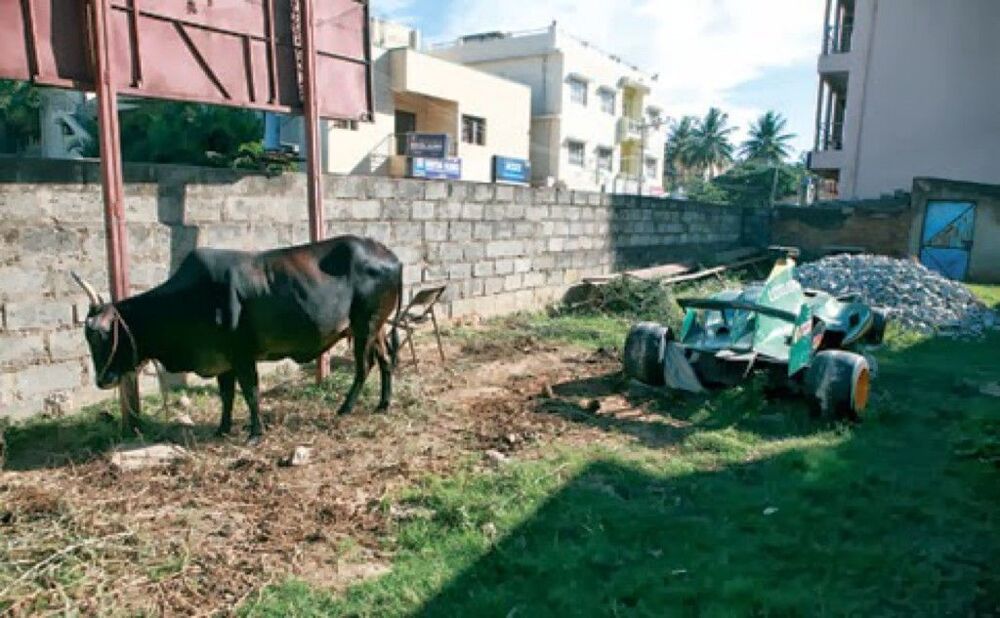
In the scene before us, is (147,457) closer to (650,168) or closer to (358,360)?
(358,360)

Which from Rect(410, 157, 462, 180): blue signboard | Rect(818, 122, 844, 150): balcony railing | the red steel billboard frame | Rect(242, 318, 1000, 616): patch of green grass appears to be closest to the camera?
Rect(242, 318, 1000, 616): patch of green grass

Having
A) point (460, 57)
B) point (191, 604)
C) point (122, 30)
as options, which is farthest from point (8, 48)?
point (460, 57)

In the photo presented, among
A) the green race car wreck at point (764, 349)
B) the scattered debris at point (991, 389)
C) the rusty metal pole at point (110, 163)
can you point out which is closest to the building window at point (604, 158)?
the green race car wreck at point (764, 349)

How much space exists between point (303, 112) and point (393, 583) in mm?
5108

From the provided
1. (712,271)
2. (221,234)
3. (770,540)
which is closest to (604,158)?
(712,271)

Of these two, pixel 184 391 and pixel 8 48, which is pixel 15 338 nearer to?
pixel 184 391

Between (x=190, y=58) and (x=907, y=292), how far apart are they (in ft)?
37.5

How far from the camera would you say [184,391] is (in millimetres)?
6402

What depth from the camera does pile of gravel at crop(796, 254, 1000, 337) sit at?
10.6 m

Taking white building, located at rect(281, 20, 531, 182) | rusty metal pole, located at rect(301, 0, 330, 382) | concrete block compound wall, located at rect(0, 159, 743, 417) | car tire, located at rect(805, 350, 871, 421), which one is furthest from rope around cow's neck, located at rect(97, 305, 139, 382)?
white building, located at rect(281, 20, 531, 182)

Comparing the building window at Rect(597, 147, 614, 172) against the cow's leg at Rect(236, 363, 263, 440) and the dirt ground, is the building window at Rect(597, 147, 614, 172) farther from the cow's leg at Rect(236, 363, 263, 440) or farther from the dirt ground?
the cow's leg at Rect(236, 363, 263, 440)

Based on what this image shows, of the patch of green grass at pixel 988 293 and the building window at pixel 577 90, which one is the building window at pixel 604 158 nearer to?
the building window at pixel 577 90

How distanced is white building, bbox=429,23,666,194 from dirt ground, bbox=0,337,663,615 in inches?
1136

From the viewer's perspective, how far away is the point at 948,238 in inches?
647
